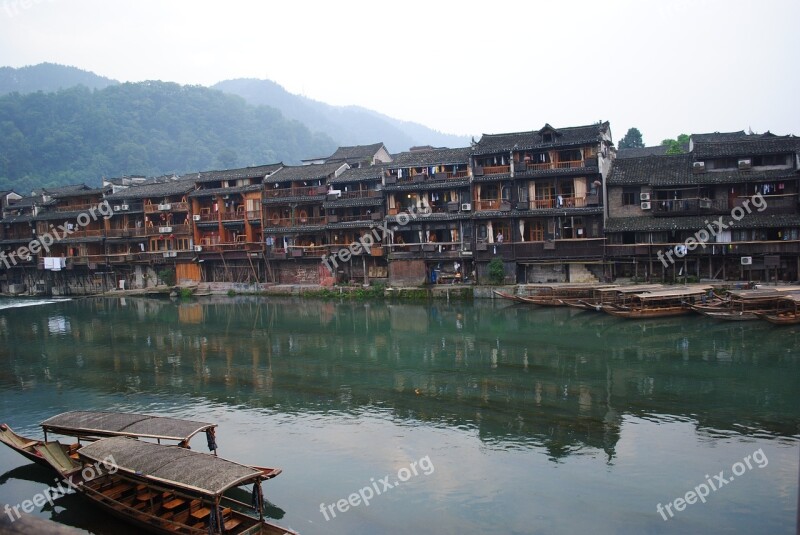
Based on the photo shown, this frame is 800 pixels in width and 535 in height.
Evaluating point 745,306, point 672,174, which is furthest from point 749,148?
point 745,306

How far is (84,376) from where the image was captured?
3250cm

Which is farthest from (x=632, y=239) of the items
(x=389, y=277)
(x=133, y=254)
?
(x=133, y=254)

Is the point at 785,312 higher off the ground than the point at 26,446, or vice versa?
the point at 785,312

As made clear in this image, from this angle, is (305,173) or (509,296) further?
(305,173)

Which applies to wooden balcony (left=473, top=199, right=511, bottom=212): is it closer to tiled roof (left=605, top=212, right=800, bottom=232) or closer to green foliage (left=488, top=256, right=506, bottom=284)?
green foliage (left=488, top=256, right=506, bottom=284)

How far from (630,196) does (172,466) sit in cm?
4353

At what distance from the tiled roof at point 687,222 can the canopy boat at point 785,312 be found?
27.3 feet

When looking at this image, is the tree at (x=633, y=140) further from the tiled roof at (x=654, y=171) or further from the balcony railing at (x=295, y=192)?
the balcony railing at (x=295, y=192)

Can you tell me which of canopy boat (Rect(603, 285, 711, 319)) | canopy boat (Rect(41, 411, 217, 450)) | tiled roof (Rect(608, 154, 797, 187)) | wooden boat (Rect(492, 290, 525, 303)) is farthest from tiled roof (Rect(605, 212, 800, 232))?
canopy boat (Rect(41, 411, 217, 450))

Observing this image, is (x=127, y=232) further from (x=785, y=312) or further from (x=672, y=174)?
(x=785, y=312)

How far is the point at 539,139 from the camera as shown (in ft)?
169

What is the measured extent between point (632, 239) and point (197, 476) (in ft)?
134

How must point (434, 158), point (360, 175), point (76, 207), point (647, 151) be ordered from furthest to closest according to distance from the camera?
1. point (76, 207)
2. point (647, 151)
3. point (360, 175)
4. point (434, 158)

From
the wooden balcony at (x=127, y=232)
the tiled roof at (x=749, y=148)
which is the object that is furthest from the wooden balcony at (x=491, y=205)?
the wooden balcony at (x=127, y=232)
